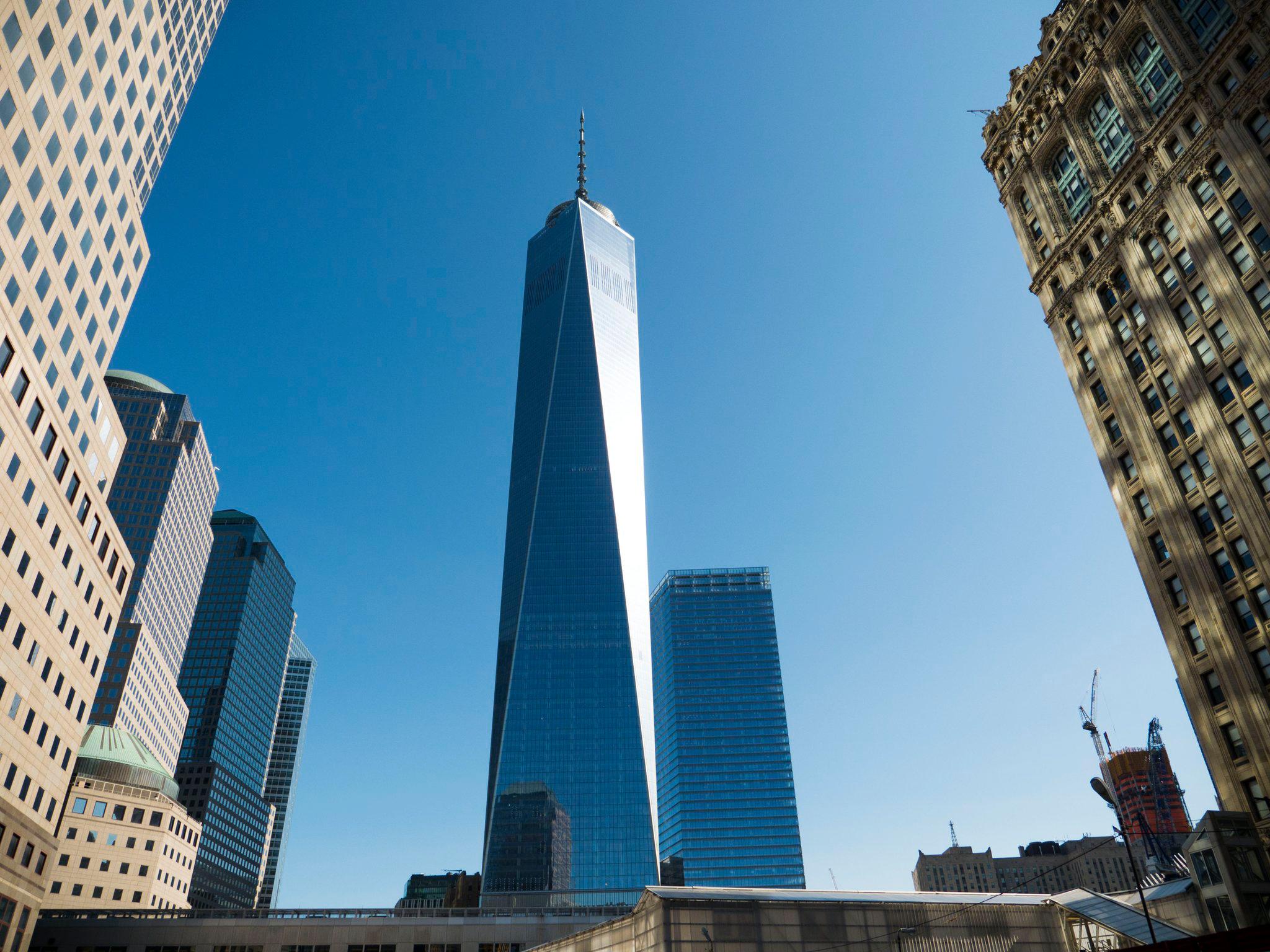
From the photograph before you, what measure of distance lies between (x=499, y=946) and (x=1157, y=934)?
76753 millimetres

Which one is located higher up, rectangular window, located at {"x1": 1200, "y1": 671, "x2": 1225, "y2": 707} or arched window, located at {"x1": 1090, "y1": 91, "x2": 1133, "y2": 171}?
arched window, located at {"x1": 1090, "y1": 91, "x2": 1133, "y2": 171}

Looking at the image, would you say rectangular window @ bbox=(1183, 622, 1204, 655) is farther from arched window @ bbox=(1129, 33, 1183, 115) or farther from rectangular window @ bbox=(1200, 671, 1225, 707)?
arched window @ bbox=(1129, 33, 1183, 115)

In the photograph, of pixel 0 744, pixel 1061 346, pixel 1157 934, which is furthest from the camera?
pixel 1061 346

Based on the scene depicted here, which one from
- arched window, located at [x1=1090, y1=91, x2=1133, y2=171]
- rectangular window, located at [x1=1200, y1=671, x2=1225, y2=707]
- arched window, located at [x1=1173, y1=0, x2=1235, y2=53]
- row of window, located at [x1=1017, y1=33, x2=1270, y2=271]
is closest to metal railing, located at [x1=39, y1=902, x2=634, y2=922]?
rectangular window, located at [x1=1200, y1=671, x2=1225, y2=707]

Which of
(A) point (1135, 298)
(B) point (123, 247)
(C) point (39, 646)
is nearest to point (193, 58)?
(B) point (123, 247)

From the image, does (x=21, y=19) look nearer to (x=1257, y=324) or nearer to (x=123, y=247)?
(x=123, y=247)

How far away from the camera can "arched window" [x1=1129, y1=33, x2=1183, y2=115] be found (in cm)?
7462

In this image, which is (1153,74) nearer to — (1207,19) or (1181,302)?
(1207,19)

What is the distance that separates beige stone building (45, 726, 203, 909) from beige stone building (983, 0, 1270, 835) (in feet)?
488

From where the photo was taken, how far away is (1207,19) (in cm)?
7194

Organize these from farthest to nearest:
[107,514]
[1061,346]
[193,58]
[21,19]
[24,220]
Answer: [193,58] → [107,514] → [1061,346] → [24,220] → [21,19]

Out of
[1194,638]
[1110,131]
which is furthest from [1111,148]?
[1194,638]

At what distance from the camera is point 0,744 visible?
69938mm

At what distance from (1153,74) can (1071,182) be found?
11850 mm
